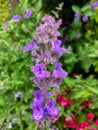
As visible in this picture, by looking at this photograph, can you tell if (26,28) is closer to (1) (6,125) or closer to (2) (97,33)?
(2) (97,33)

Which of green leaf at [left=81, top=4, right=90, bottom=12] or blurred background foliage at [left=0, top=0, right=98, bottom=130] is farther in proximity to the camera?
green leaf at [left=81, top=4, right=90, bottom=12]

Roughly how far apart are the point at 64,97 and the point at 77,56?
542mm

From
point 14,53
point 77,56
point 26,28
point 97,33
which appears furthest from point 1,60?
point 97,33

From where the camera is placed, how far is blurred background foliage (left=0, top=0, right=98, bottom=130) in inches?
127

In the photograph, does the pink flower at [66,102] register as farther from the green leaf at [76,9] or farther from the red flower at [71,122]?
the green leaf at [76,9]

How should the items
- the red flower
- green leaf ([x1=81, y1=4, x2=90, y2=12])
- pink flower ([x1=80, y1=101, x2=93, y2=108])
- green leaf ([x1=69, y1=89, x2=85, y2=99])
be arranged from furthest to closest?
green leaf ([x1=81, y1=4, x2=90, y2=12]) < pink flower ([x1=80, y1=101, x2=93, y2=108]) < the red flower < green leaf ([x1=69, y1=89, x2=85, y2=99])

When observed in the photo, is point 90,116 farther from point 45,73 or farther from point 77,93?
point 45,73

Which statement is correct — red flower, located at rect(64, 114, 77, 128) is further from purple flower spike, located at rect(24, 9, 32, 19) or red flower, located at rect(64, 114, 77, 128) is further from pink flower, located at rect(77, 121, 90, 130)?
purple flower spike, located at rect(24, 9, 32, 19)

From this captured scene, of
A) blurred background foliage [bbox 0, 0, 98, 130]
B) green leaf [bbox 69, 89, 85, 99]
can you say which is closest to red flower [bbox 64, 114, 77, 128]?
blurred background foliage [bbox 0, 0, 98, 130]

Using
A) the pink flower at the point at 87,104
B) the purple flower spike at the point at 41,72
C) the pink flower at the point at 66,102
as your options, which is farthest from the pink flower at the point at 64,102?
the purple flower spike at the point at 41,72

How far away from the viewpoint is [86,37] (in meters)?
4.00

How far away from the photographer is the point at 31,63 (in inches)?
135

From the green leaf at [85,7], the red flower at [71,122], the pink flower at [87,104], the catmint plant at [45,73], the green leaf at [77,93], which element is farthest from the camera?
the green leaf at [85,7]

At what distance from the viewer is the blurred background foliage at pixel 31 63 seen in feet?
10.6
